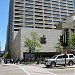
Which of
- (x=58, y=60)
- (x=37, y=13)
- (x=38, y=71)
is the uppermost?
(x=37, y=13)

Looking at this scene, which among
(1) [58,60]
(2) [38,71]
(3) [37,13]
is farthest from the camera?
(3) [37,13]

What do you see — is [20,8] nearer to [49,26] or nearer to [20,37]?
[49,26]

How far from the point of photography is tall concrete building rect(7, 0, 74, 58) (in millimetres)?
138125

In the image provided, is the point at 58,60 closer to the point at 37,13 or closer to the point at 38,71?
the point at 38,71

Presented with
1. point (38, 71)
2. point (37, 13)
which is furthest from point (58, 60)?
point (37, 13)

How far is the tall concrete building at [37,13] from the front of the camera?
453 feet

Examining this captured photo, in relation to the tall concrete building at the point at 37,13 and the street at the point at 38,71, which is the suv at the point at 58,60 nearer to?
the street at the point at 38,71

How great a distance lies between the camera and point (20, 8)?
13975 cm

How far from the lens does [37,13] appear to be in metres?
143

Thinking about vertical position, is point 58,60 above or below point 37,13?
below

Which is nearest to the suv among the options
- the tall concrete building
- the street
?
the street

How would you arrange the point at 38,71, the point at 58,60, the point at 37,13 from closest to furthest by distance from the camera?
the point at 38,71, the point at 58,60, the point at 37,13

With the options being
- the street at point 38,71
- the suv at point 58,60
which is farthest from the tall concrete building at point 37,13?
the street at point 38,71

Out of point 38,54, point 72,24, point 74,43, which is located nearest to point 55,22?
point 72,24
